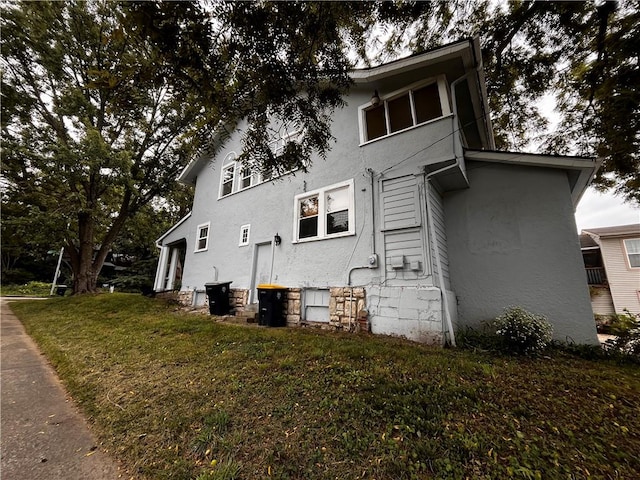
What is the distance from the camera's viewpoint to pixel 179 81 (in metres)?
2.75

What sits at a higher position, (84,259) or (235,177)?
(235,177)

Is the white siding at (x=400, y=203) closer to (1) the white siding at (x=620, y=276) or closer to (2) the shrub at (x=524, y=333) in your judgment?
(2) the shrub at (x=524, y=333)

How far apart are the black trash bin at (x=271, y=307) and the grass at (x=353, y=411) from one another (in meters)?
1.96

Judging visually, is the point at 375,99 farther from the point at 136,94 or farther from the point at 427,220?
the point at 136,94

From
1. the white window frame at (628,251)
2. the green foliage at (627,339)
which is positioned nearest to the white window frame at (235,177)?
the green foliage at (627,339)

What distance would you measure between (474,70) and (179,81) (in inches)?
234

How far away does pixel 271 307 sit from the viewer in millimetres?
6477

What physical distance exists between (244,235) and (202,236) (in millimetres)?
3124

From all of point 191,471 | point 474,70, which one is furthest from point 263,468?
point 474,70

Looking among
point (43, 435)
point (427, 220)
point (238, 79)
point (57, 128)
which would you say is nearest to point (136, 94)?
point (238, 79)

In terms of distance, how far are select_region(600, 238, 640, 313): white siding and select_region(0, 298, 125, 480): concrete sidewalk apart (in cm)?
1926

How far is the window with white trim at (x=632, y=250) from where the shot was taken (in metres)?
12.3

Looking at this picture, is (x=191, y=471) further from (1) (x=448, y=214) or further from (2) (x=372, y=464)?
(1) (x=448, y=214)

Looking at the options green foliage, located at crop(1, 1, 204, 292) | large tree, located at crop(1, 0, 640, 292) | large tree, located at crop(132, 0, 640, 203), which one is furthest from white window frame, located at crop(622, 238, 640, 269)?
green foliage, located at crop(1, 1, 204, 292)
